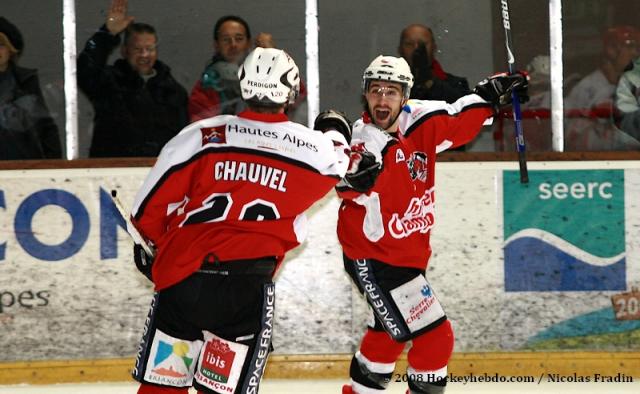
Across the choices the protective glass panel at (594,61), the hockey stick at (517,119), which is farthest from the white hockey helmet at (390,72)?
the protective glass panel at (594,61)

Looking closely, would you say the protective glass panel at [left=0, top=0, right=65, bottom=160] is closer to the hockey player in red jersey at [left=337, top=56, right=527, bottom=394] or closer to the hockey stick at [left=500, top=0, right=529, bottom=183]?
the hockey player in red jersey at [left=337, top=56, right=527, bottom=394]

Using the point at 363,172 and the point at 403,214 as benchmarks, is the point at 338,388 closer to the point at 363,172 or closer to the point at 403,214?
the point at 403,214

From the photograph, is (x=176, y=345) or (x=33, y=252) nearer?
(x=176, y=345)

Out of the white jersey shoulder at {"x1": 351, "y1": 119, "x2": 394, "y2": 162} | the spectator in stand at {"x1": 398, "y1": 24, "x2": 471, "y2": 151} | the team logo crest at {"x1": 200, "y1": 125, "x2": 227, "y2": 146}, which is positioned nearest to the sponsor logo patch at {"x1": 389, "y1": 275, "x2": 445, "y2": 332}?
the white jersey shoulder at {"x1": 351, "y1": 119, "x2": 394, "y2": 162}

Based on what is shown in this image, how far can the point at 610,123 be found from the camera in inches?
227

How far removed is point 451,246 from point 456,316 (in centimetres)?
33

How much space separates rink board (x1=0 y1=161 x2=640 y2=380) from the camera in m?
5.49

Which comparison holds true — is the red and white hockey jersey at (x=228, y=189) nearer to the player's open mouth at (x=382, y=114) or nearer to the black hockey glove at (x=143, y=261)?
the black hockey glove at (x=143, y=261)

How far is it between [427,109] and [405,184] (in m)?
0.35

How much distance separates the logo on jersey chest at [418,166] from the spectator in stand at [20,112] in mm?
1986

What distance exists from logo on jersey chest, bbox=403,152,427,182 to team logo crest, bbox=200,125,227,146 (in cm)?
126

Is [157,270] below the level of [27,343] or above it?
above

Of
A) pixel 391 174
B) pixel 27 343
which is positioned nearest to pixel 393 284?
pixel 391 174

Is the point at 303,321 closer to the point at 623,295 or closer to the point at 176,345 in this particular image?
the point at 623,295
